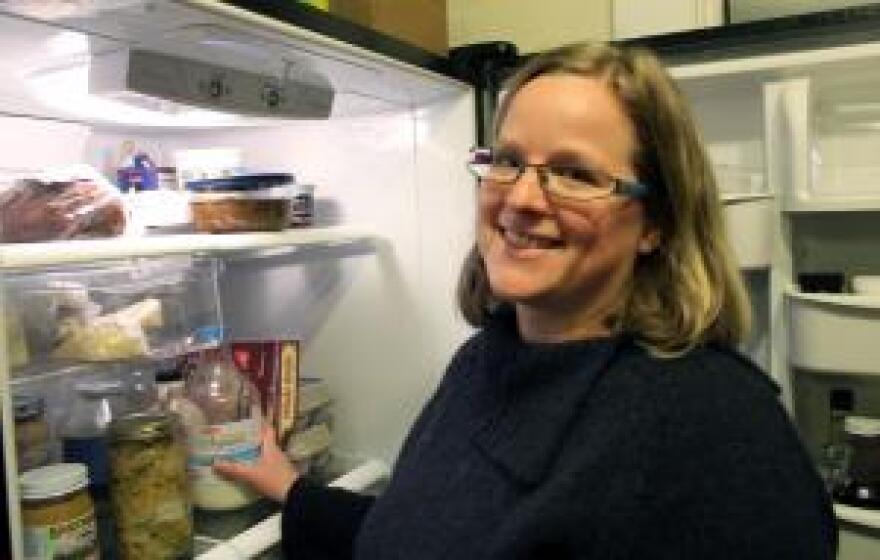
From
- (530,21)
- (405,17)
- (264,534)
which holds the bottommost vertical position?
(264,534)

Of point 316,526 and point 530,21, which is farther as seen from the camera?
point 530,21

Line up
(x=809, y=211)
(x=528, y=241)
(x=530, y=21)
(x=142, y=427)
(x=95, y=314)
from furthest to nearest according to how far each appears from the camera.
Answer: (x=530, y=21) → (x=809, y=211) → (x=95, y=314) → (x=142, y=427) → (x=528, y=241)

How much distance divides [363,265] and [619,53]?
719mm

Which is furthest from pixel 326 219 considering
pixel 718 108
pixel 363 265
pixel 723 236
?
pixel 723 236

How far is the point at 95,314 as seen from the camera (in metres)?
1.03

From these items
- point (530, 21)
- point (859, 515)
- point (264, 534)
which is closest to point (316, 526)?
point (264, 534)

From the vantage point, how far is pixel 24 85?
1025 mm

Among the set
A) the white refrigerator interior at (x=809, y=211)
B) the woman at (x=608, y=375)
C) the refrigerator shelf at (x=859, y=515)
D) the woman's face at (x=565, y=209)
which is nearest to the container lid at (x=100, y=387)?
the woman at (x=608, y=375)

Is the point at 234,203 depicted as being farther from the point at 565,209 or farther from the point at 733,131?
the point at 733,131

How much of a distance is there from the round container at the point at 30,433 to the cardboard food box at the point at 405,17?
622mm

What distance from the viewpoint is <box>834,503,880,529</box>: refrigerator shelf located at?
1073mm

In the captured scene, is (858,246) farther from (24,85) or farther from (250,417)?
(24,85)

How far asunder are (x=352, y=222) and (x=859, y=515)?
90 centimetres

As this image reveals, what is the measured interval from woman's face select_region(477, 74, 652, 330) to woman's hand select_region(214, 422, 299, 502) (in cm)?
47
